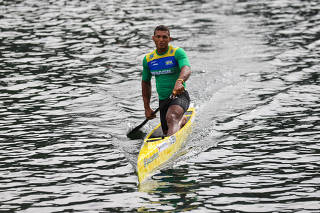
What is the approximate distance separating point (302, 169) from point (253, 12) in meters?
26.1

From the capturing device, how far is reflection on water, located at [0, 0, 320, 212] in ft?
37.3

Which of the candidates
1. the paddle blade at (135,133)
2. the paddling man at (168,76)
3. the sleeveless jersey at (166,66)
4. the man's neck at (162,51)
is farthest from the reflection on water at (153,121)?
the man's neck at (162,51)

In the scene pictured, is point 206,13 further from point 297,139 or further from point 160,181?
point 160,181

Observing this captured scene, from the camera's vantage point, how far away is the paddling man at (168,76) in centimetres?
1418

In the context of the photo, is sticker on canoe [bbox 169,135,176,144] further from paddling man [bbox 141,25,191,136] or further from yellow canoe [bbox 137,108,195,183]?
paddling man [bbox 141,25,191,136]

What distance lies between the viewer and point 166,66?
14.7 metres

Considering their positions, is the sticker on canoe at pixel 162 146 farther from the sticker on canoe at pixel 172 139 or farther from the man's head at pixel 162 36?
the man's head at pixel 162 36

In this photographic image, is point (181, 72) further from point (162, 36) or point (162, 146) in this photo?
point (162, 146)

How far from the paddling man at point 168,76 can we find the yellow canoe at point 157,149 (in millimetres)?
239

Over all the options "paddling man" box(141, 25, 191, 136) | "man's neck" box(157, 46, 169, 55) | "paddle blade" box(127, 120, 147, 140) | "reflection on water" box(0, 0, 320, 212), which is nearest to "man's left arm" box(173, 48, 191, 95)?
"paddling man" box(141, 25, 191, 136)

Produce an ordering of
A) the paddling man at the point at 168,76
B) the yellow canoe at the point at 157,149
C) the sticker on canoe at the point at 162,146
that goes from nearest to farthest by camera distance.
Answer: the yellow canoe at the point at 157,149, the sticker on canoe at the point at 162,146, the paddling man at the point at 168,76

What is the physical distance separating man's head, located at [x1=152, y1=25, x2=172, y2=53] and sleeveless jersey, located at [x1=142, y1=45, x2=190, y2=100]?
22 centimetres

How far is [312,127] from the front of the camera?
15.6 metres

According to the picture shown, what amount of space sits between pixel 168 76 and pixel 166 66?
316 mm
